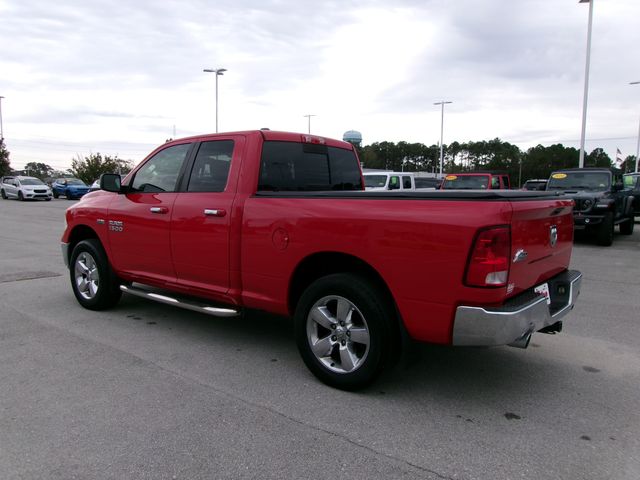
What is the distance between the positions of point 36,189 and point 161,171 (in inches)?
1284

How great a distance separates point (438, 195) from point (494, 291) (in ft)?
2.23

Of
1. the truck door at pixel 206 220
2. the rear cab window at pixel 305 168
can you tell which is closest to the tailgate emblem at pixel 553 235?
the rear cab window at pixel 305 168

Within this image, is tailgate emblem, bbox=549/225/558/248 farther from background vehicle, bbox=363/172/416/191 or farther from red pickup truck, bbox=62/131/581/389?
background vehicle, bbox=363/172/416/191

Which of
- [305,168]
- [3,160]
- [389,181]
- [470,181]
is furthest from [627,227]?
[3,160]

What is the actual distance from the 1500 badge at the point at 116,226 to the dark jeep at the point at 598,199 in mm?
10404

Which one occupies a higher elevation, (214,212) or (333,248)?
(214,212)

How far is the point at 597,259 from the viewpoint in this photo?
9930 millimetres

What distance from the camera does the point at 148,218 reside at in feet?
16.2

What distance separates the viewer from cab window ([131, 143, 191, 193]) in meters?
4.89

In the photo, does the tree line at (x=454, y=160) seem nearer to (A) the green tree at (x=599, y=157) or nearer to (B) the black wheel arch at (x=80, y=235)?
(A) the green tree at (x=599, y=157)

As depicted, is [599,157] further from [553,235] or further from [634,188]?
[553,235]

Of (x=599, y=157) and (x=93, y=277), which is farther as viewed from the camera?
(x=599, y=157)

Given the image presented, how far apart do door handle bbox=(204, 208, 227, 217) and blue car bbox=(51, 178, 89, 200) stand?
34.2m

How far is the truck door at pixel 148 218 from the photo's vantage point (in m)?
4.83
